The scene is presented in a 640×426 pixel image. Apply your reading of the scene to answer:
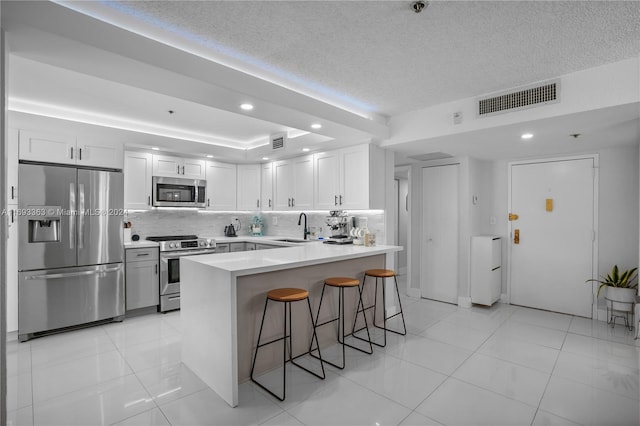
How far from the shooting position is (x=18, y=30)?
1.82 m

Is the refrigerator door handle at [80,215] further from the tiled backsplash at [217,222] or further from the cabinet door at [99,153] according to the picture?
the tiled backsplash at [217,222]

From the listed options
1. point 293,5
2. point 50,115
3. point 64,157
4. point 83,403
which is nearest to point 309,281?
point 83,403

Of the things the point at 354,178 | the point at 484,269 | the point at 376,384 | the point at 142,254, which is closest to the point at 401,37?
the point at 354,178

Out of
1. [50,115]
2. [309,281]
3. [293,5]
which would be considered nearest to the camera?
[293,5]

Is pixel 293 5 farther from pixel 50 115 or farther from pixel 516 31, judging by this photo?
pixel 50 115

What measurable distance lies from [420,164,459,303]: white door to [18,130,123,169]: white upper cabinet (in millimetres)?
4467

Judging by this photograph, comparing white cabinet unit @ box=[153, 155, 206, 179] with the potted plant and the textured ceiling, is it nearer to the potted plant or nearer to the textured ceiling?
the textured ceiling

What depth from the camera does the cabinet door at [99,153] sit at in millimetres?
3967

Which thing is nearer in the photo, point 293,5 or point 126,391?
point 293,5

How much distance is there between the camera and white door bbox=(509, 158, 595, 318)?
4.49 meters

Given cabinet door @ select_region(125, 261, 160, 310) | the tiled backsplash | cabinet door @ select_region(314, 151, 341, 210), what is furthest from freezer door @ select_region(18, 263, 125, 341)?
cabinet door @ select_region(314, 151, 341, 210)

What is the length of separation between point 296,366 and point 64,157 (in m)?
3.48

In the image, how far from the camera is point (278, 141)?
5.04 metres

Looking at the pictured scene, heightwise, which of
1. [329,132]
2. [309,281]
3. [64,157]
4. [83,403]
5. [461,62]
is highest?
[461,62]
